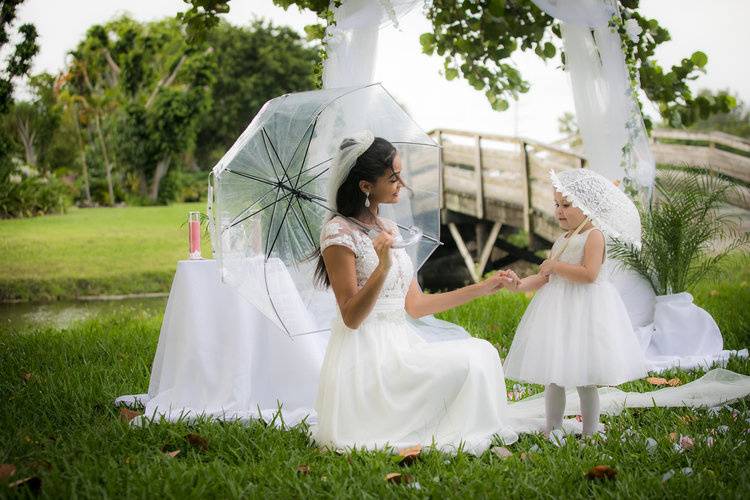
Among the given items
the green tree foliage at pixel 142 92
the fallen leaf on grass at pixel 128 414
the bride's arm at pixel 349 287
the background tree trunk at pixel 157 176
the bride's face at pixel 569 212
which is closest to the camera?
the bride's arm at pixel 349 287

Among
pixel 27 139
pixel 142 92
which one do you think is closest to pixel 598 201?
pixel 27 139

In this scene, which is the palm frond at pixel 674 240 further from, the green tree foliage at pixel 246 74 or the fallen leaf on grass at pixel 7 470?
the green tree foliage at pixel 246 74

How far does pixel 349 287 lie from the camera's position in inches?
112

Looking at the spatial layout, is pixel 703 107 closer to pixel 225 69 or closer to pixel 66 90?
pixel 66 90

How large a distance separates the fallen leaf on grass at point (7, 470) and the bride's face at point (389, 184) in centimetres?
152

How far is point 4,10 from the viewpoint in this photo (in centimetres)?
708

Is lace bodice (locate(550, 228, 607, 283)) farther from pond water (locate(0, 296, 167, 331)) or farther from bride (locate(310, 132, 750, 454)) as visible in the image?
pond water (locate(0, 296, 167, 331))

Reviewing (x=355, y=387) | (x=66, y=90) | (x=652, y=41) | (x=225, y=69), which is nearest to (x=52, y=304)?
(x=66, y=90)

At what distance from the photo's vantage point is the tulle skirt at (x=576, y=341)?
3.05m

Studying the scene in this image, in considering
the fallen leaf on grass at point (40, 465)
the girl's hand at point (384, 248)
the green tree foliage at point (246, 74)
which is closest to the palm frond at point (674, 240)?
the girl's hand at point (384, 248)

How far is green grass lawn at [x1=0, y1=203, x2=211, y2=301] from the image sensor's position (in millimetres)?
13445

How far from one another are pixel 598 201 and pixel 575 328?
0.52m

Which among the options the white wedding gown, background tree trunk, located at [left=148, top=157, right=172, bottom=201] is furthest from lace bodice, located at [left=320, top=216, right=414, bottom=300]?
background tree trunk, located at [left=148, top=157, right=172, bottom=201]

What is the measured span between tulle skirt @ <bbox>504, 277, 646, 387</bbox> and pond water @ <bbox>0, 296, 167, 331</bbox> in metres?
8.13
